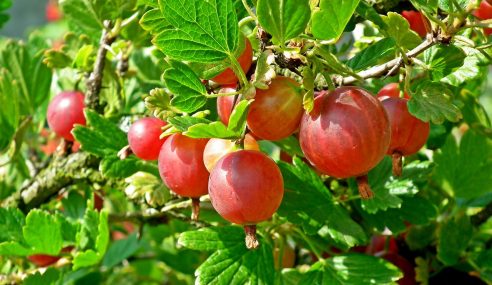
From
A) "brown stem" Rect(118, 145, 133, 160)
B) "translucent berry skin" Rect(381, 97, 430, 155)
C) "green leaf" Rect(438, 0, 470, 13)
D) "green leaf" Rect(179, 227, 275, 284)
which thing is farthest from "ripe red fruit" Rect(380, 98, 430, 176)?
"brown stem" Rect(118, 145, 133, 160)

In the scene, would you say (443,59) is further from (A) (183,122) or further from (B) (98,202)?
(B) (98,202)

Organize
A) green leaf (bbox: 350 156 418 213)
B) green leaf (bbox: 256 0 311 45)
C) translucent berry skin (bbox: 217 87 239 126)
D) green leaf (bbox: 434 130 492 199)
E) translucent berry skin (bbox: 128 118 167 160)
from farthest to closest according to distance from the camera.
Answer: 1. green leaf (bbox: 434 130 492 199)
2. green leaf (bbox: 350 156 418 213)
3. translucent berry skin (bbox: 128 118 167 160)
4. translucent berry skin (bbox: 217 87 239 126)
5. green leaf (bbox: 256 0 311 45)

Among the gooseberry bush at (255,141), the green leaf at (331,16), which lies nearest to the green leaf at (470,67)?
the gooseberry bush at (255,141)

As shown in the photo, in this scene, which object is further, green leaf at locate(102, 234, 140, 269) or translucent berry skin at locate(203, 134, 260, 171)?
green leaf at locate(102, 234, 140, 269)

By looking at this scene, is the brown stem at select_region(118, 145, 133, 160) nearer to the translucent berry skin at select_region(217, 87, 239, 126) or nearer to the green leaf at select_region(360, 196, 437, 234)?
the translucent berry skin at select_region(217, 87, 239, 126)

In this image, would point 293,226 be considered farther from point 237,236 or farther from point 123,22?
point 123,22

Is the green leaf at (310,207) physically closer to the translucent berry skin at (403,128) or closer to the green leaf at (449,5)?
the translucent berry skin at (403,128)
